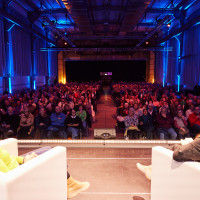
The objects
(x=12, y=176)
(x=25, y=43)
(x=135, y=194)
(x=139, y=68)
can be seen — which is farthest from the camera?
(x=139, y=68)

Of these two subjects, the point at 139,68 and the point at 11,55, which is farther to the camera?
the point at 139,68

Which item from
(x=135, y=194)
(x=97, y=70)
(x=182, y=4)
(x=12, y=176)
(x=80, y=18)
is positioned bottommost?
(x=135, y=194)

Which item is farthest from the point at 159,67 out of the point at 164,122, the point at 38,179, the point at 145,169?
the point at 38,179

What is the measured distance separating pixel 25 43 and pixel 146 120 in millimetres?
11043

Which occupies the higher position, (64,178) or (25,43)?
(25,43)

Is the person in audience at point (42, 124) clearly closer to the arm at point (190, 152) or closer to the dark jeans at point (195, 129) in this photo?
the dark jeans at point (195, 129)

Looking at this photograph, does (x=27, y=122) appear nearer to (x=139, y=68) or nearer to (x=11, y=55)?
(x=11, y=55)

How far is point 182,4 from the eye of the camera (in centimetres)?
1155

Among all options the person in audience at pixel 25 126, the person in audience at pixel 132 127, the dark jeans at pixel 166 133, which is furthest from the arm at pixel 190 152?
the person in audience at pixel 25 126

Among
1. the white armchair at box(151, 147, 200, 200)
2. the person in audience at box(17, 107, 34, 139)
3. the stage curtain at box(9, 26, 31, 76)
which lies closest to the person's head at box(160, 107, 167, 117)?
the white armchair at box(151, 147, 200, 200)

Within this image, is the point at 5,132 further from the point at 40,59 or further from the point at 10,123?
the point at 40,59

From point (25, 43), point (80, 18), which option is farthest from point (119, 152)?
point (25, 43)

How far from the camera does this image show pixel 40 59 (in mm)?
16062

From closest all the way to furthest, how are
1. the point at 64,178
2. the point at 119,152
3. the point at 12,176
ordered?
1. the point at 12,176
2. the point at 64,178
3. the point at 119,152
